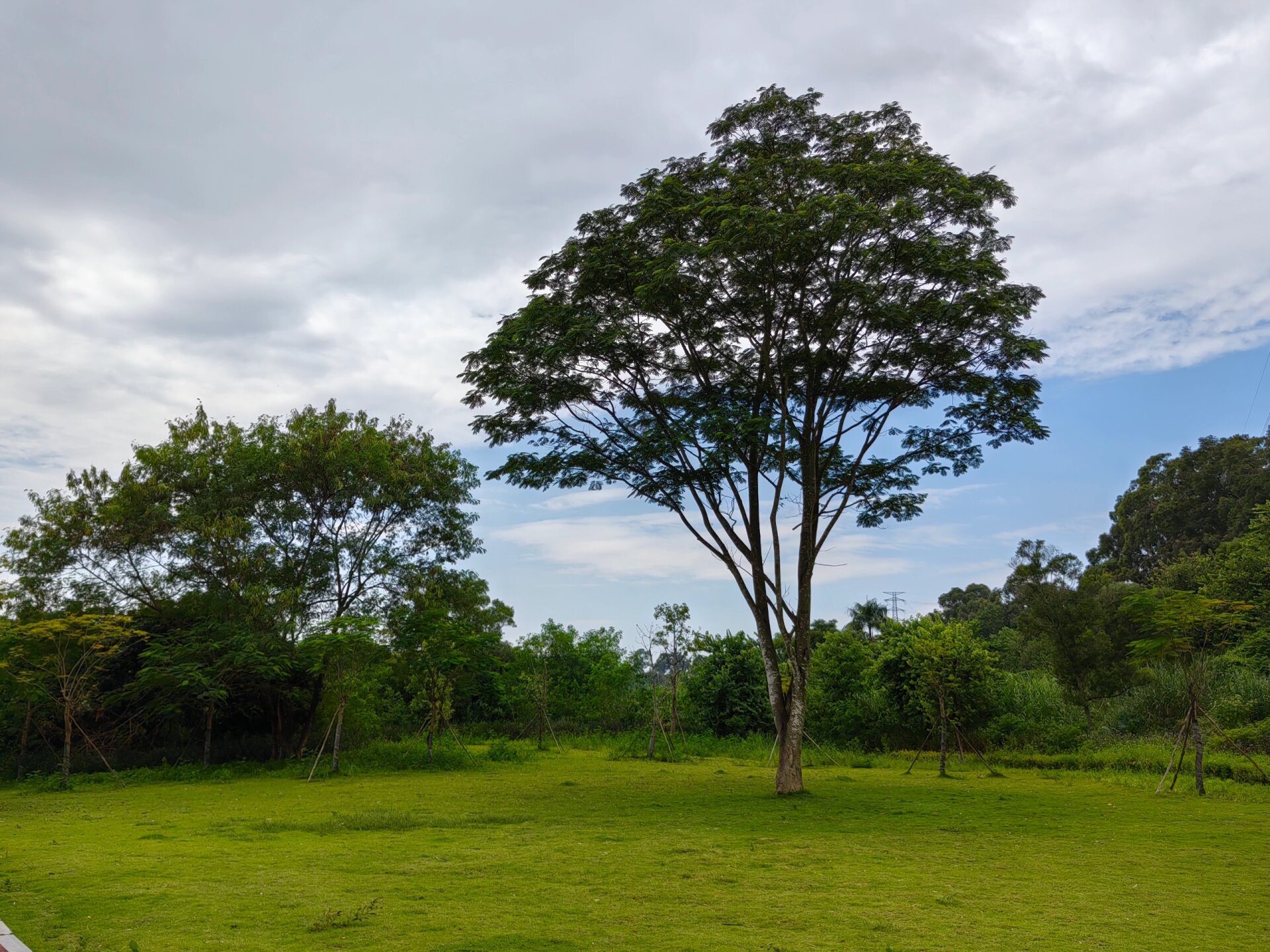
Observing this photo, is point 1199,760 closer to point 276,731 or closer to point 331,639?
point 331,639

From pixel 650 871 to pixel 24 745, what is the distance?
2090 centimetres

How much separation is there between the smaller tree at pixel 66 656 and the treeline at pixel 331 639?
0.08 metres

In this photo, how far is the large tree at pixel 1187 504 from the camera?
1991 inches

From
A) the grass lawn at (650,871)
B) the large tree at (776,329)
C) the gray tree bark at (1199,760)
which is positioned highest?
the large tree at (776,329)

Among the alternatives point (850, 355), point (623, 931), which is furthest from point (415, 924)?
point (850, 355)

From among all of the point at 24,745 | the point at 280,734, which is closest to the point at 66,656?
the point at 24,745

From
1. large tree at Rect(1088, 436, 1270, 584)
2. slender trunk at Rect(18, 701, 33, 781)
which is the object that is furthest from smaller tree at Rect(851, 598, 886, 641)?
slender trunk at Rect(18, 701, 33, 781)

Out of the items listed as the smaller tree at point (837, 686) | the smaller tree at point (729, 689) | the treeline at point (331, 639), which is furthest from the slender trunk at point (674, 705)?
the smaller tree at point (837, 686)

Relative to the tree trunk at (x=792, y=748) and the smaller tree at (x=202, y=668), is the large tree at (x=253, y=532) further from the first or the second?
the tree trunk at (x=792, y=748)

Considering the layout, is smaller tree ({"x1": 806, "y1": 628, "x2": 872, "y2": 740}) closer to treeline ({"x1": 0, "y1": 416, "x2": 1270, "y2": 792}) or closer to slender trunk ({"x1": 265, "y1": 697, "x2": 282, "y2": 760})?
treeline ({"x1": 0, "y1": 416, "x2": 1270, "y2": 792})

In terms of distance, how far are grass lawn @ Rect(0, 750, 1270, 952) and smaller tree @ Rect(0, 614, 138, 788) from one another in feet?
12.8

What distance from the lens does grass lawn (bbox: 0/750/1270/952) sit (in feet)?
19.0

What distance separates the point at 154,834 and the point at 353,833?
254cm

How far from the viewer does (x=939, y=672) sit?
20.1 meters
